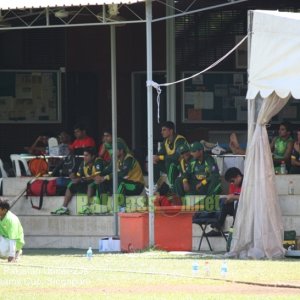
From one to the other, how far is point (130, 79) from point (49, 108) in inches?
79.0

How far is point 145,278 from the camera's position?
14062mm

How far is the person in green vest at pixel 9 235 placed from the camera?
1636cm

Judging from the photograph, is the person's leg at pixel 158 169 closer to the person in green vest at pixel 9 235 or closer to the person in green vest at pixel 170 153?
the person in green vest at pixel 170 153

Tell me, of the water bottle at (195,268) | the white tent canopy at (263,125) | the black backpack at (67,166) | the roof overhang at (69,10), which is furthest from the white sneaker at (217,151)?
the water bottle at (195,268)

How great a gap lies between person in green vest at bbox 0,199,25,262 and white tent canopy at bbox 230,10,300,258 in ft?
10.3

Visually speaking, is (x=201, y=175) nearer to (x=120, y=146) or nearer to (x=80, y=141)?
(x=120, y=146)

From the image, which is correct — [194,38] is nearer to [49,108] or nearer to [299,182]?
[49,108]

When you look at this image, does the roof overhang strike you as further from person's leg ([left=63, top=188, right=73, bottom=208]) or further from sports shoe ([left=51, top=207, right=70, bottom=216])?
sports shoe ([left=51, top=207, right=70, bottom=216])

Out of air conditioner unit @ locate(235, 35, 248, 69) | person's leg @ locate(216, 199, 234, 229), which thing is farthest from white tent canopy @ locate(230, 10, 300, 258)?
air conditioner unit @ locate(235, 35, 248, 69)

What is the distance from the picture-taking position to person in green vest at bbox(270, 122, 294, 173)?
19.2 meters

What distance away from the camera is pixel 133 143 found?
24.8m

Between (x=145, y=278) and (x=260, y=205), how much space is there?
3.25m

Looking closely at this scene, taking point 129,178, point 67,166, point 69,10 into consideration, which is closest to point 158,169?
point 129,178

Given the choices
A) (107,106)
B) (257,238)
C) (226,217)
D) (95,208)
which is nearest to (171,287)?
(257,238)
